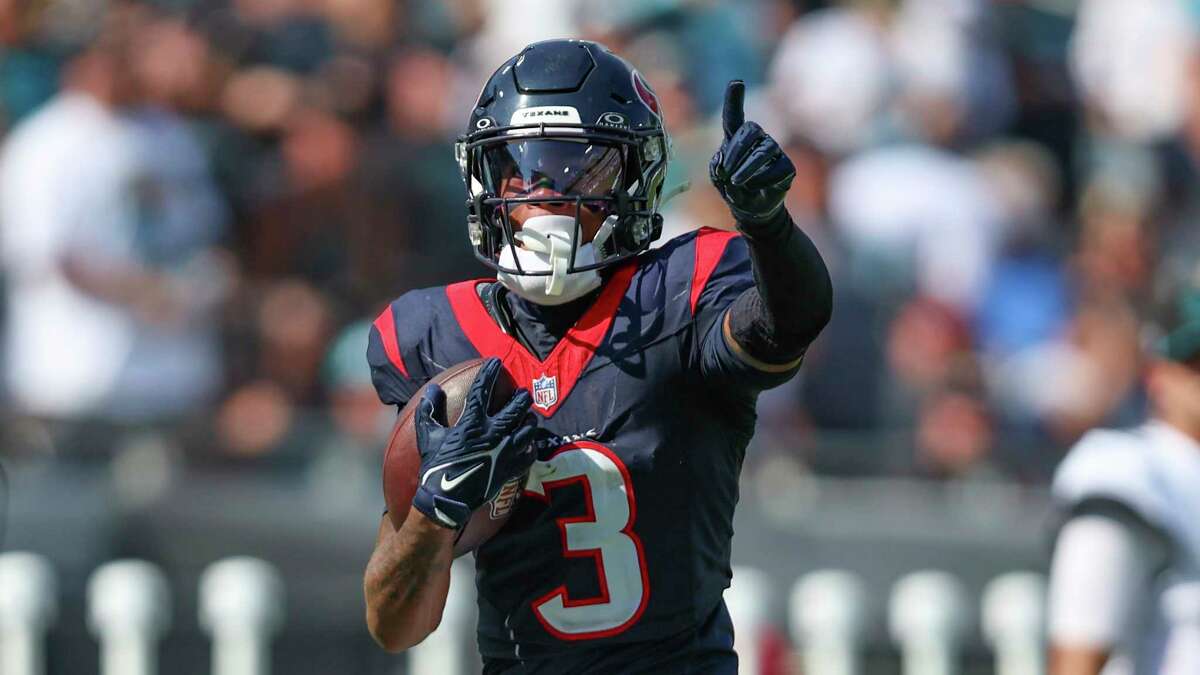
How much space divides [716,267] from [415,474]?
0.62 metres

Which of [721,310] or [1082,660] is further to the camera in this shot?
[1082,660]

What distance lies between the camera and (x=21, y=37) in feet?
25.5

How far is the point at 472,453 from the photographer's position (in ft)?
10.2

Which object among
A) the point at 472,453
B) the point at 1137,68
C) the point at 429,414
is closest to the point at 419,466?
the point at 429,414

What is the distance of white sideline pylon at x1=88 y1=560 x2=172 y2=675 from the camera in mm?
6586

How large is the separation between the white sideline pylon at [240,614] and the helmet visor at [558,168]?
139 inches

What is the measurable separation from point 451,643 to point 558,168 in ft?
12.1

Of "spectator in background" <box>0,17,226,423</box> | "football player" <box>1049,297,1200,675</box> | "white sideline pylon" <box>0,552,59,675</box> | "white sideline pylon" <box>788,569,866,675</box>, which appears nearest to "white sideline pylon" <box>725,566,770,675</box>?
"white sideline pylon" <box>788,569,866,675</box>

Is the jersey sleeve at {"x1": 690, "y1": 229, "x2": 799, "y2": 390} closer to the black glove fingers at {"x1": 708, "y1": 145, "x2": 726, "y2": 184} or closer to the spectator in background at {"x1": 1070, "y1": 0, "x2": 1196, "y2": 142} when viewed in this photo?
the black glove fingers at {"x1": 708, "y1": 145, "x2": 726, "y2": 184}

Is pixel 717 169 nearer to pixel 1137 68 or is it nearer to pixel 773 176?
pixel 773 176

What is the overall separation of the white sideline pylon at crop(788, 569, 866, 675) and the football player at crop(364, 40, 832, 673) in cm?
330

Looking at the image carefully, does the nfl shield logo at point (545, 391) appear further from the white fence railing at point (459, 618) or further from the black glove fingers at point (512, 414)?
the white fence railing at point (459, 618)

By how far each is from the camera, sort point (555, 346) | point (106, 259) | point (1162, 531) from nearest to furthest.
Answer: point (555, 346), point (1162, 531), point (106, 259)

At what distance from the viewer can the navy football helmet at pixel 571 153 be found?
340 centimetres
